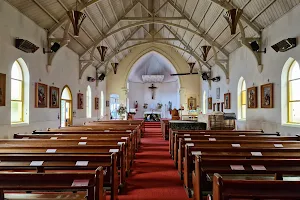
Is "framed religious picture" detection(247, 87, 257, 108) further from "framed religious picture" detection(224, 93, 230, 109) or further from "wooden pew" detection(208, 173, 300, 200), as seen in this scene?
"wooden pew" detection(208, 173, 300, 200)

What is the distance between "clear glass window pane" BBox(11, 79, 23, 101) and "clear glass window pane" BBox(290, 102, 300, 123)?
8.57m

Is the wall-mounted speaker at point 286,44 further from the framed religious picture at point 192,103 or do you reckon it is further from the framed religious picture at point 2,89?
the framed religious picture at point 192,103

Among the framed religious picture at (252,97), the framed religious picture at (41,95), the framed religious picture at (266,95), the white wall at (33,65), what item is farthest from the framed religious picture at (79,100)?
the framed religious picture at (266,95)

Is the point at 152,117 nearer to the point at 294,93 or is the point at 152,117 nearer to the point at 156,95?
the point at 156,95

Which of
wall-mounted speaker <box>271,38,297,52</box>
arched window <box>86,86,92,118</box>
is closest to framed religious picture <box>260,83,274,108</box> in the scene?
wall-mounted speaker <box>271,38,297,52</box>

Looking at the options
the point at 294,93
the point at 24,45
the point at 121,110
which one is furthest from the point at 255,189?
the point at 121,110

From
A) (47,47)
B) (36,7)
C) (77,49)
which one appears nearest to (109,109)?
(77,49)

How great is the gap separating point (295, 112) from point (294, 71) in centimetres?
123

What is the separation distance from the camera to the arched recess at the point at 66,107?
1255 centimetres

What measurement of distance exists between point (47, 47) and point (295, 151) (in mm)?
9050

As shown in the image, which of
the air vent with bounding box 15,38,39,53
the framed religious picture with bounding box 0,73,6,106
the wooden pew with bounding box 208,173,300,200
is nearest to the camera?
the wooden pew with bounding box 208,173,300,200

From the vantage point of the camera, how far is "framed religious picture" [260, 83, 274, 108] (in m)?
8.95

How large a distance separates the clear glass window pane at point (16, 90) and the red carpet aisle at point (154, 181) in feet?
14.4

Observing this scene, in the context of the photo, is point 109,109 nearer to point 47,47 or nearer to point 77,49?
point 77,49
